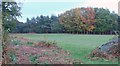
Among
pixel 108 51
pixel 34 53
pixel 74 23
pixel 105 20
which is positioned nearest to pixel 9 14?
pixel 34 53

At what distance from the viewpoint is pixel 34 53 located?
410cm

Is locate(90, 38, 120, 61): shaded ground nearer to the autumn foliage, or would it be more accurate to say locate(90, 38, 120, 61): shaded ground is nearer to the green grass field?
the green grass field

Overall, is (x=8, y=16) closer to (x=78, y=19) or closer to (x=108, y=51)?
(x=78, y=19)

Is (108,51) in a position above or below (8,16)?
below

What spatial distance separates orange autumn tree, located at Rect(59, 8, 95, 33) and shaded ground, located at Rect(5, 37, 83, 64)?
35 centimetres

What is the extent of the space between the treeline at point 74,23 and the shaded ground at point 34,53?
0.22 metres

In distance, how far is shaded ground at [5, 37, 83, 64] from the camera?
405 cm

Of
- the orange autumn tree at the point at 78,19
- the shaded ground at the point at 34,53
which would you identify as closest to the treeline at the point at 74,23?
the orange autumn tree at the point at 78,19

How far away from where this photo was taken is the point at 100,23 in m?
3.96

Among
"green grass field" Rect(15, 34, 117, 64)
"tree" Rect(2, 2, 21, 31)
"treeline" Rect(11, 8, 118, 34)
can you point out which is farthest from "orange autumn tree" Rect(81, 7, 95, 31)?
"tree" Rect(2, 2, 21, 31)

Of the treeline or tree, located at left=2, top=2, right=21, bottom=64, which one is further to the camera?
tree, located at left=2, top=2, right=21, bottom=64

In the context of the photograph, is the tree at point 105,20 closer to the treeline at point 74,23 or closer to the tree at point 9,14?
the treeline at point 74,23

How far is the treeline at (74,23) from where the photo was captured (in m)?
3.89

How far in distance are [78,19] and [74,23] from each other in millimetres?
74
